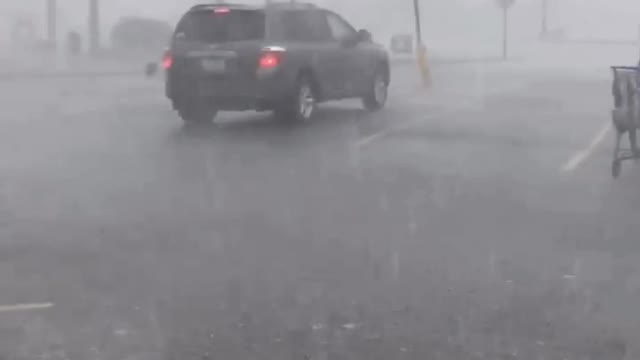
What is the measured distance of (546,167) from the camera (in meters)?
12.5

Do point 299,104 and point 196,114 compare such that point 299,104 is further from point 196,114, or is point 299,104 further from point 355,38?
point 355,38

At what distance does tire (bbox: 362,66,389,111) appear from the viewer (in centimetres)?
1888

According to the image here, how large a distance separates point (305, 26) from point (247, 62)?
1552 millimetres

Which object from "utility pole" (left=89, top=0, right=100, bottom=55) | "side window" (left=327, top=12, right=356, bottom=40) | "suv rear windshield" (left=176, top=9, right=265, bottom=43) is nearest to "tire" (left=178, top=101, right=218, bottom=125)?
"suv rear windshield" (left=176, top=9, right=265, bottom=43)

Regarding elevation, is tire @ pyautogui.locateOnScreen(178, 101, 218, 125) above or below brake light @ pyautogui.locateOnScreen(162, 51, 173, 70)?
below

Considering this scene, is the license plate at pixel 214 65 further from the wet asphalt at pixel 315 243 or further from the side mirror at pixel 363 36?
the side mirror at pixel 363 36

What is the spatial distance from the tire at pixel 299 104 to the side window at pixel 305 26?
620 millimetres

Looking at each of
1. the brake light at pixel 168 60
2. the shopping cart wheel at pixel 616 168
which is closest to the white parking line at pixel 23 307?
the shopping cart wheel at pixel 616 168

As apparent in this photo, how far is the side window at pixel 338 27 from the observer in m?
17.7

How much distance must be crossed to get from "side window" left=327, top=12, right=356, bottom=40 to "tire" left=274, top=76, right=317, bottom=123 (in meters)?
1.38

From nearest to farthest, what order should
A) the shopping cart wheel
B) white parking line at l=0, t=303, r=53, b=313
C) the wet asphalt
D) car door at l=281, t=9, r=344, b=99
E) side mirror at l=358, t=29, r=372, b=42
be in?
the wet asphalt → white parking line at l=0, t=303, r=53, b=313 → the shopping cart wheel → car door at l=281, t=9, r=344, b=99 → side mirror at l=358, t=29, r=372, b=42

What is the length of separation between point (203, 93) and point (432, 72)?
791 inches

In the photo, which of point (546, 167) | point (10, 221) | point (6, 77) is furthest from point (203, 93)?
point (6, 77)

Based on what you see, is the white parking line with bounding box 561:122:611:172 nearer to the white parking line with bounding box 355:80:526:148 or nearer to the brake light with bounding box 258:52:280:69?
the white parking line with bounding box 355:80:526:148
